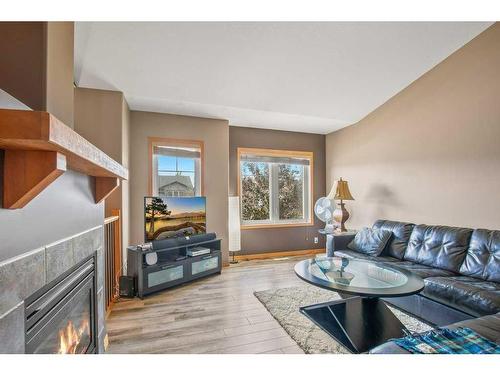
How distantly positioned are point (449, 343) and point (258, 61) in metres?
2.75

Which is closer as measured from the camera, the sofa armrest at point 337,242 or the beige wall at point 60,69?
the beige wall at point 60,69

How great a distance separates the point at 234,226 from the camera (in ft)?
14.5

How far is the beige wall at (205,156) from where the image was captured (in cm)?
376

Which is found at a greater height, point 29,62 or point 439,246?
point 29,62

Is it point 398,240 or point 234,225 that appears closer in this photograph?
point 398,240

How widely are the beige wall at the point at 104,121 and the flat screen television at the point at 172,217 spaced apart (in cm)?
41

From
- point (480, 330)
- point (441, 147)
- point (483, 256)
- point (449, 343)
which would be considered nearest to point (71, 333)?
point (449, 343)

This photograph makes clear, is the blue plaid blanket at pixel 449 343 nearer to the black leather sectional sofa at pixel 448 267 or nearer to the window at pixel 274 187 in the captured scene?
the black leather sectional sofa at pixel 448 267

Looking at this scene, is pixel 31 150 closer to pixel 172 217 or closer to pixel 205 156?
pixel 172 217

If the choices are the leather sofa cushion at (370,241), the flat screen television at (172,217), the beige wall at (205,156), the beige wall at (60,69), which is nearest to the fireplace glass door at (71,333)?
the beige wall at (60,69)

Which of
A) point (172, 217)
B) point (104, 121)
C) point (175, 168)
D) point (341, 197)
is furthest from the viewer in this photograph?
point (341, 197)

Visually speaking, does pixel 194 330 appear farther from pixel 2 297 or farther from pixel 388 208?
pixel 388 208
